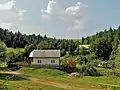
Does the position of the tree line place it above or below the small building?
above

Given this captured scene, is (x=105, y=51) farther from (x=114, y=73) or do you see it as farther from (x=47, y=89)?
(x=47, y=89)

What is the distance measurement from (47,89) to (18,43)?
114663 mm

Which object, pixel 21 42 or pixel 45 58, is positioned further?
pixel 21 42

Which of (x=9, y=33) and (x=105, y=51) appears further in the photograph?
(x=9, y=33)

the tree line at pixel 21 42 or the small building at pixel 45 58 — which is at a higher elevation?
the tree line at pixel 21 42

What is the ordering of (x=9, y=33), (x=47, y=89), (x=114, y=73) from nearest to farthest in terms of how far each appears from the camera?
(x=47, y=89)
(x=114, y=73)
(x=9, y=33)

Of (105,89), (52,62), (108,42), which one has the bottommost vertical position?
(105,89)

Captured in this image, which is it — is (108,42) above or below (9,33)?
below

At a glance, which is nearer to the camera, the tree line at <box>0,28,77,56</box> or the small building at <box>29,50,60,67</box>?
the small building at <box>29,50,60,67</box>

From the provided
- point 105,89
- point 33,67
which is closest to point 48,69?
point 33,67

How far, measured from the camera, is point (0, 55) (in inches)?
2793

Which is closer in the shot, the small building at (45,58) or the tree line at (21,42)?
the small building at (45,58)

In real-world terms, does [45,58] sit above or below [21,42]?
below

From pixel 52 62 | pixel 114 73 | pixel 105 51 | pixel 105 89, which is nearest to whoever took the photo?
pixel 105 89
